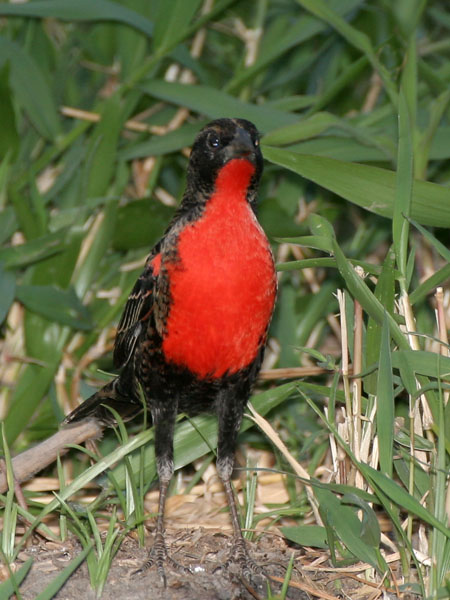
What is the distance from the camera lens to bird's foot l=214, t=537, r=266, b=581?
309 centimetres

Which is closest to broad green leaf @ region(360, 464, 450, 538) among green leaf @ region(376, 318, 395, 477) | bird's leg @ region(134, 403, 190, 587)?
green leaf @ region(376, 318, 395, 477)

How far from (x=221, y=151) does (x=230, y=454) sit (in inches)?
45.1

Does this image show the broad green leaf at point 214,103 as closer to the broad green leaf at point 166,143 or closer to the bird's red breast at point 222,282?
the broad green leaf at point 166,143

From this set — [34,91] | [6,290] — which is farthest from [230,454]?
[34,91]

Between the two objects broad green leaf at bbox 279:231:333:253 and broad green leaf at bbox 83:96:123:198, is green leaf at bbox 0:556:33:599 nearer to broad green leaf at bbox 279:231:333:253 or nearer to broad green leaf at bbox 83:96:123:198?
broad green leaf at bbox 279:231:333:253

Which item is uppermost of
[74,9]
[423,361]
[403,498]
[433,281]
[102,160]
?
[74,9]

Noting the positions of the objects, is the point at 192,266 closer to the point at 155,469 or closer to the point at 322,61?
the point at 155,469

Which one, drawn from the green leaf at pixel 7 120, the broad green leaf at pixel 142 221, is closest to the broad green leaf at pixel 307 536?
the broad green leaf at pixel 142 221

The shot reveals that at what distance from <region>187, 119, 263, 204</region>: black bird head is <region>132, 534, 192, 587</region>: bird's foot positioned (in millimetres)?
1203

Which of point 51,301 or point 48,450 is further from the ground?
point 51,301

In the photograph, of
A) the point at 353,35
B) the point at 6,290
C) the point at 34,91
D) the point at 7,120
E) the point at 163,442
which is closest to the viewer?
the point at 163,442

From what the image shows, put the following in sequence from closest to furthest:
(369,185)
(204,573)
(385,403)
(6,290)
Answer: (385,403) < (204,573) < (369,185) < (6,290)

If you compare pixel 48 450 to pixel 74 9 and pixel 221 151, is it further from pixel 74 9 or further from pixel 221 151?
pixel 74 9

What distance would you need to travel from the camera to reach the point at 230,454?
350cm
